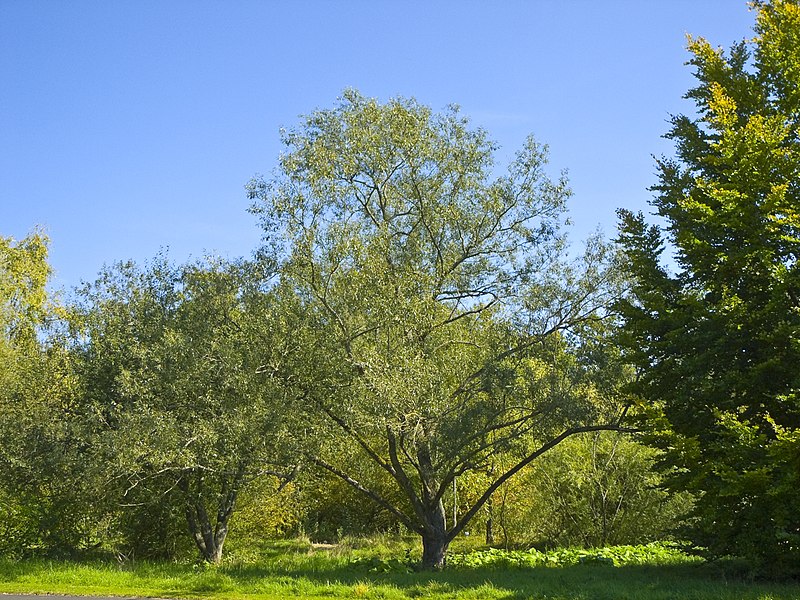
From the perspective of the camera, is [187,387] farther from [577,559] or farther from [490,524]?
[490,524]

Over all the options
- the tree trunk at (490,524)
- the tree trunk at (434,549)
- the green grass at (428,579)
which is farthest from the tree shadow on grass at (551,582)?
the tree trunk at (490,524)

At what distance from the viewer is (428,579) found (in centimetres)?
1514

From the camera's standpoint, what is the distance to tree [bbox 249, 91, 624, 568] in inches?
666

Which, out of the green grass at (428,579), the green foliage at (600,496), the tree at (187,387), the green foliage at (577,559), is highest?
the tree at (187,387)

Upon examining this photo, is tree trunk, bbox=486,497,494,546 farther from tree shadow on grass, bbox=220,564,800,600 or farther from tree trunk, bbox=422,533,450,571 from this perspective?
tree shadow on grass, bbox=220,564,800,600

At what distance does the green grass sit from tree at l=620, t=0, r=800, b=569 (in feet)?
5.18

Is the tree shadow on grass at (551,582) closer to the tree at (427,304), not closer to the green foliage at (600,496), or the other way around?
the tree at (427,304)

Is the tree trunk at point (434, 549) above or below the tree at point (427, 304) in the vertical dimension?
below

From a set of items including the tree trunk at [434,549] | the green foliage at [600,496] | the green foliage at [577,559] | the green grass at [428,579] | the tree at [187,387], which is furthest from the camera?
the green foliage at [600,496]

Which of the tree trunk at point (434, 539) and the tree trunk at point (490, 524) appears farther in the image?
the tree trunk at point (490, 524)

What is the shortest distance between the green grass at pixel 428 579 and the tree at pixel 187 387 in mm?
2272

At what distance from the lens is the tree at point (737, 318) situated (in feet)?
42.2

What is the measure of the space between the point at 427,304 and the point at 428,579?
6.40m

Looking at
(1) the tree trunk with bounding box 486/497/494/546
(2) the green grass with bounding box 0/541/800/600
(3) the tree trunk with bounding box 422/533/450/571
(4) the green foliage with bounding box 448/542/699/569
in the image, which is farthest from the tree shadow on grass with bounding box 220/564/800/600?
(1) the tree trunk with bounding box 486/497/494/546
